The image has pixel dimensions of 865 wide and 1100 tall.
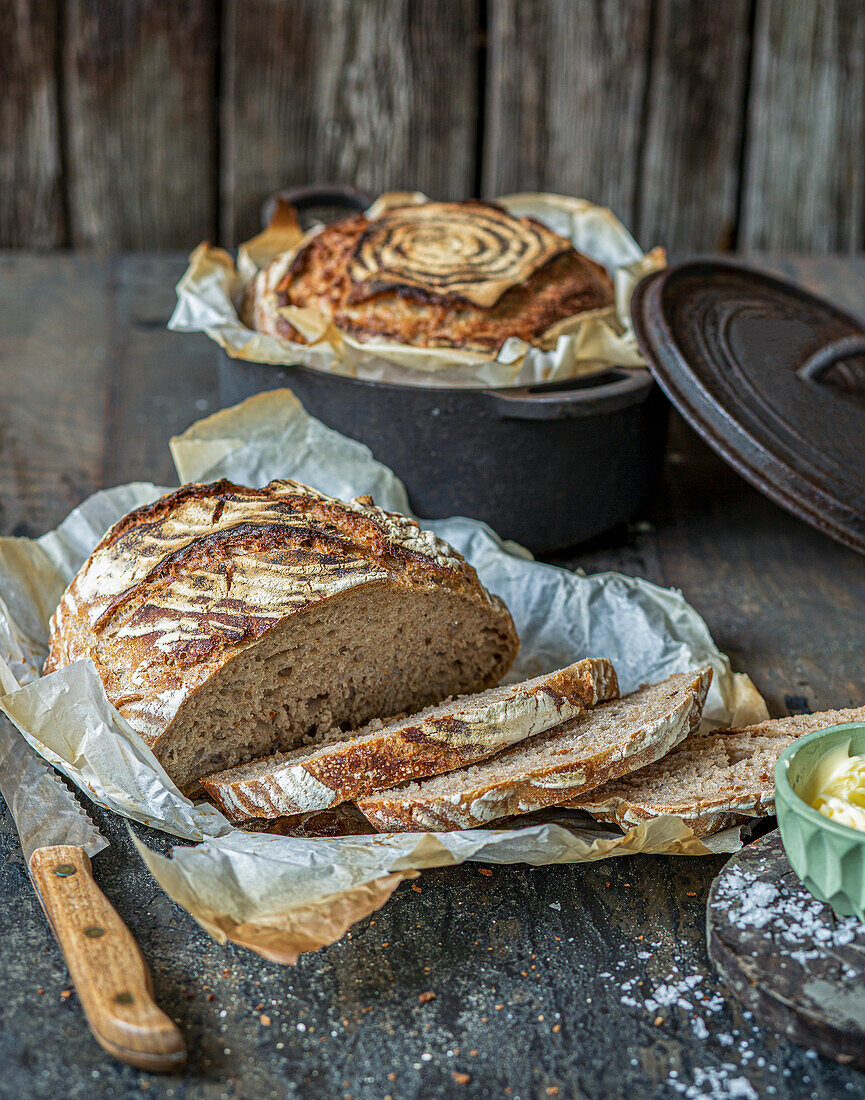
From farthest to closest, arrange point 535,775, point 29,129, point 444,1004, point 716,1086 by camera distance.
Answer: point 29,129 < point 535,775 < point 444,1004 < point 716,1086

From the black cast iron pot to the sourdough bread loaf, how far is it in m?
0.42

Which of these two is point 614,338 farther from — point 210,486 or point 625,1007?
point 625,1007

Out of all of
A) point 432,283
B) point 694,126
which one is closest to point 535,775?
point 432,283

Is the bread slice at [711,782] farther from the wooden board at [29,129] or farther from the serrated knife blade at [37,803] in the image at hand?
the wooden board at [29,129]

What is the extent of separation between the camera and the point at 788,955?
134 centimetres

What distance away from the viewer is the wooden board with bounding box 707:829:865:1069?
1270 mm

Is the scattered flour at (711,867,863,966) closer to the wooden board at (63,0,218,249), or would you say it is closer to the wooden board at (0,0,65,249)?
the wooden board at (63,0,218,249)

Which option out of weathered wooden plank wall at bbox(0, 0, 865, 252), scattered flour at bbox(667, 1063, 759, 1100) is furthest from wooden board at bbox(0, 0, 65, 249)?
scattered flour at bbox(667, 1063, 759, 1100)

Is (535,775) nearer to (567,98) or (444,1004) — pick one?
(444,1004)

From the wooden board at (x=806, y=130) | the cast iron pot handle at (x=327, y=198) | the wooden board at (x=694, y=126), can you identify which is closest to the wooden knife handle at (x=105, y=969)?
the cast iron pot handle at (x=327, y=198)

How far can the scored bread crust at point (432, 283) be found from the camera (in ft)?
7.86

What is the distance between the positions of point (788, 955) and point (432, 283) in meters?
1.58

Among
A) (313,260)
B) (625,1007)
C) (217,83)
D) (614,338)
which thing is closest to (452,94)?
(217,83)

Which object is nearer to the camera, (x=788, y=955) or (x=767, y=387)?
(x=788, y=955)
